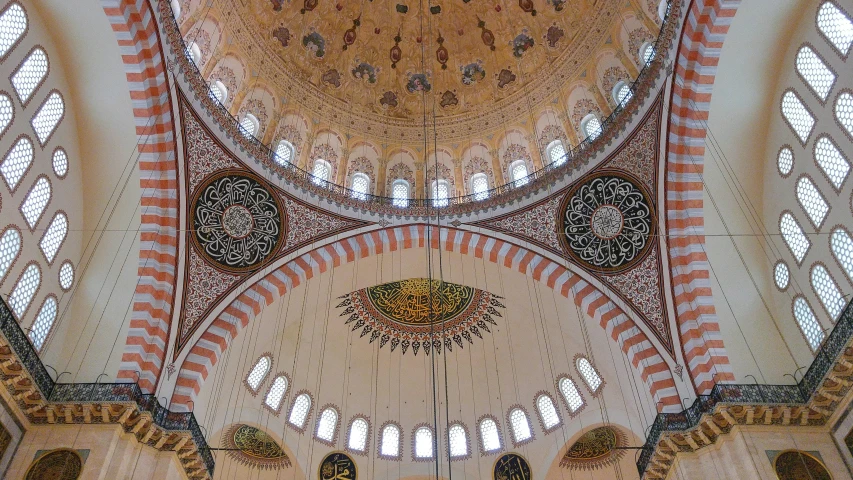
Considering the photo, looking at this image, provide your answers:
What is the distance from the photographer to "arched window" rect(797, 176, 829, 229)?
8727mm

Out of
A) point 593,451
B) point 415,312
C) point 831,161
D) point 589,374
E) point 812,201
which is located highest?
point 415,312

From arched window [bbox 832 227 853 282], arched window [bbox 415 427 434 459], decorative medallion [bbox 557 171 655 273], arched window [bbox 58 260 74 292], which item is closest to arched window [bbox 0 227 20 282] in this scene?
arched window [bbox 832 227 853 282]

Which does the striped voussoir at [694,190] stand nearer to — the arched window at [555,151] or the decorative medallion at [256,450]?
the arched window at [555,151]

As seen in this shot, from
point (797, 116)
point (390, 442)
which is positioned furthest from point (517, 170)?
point (390, 442)

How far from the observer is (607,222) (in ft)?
35.8

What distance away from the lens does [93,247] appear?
984 centimetres

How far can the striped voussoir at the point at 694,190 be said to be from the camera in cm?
900

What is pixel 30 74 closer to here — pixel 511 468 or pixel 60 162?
pixel 60 162

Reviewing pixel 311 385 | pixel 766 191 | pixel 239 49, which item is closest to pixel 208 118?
pixel 239 49

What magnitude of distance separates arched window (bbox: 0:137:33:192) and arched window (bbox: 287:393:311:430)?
672 centimetres

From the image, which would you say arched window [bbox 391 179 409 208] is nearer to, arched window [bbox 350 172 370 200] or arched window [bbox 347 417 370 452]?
arched window [bbox 350 172 370 200]

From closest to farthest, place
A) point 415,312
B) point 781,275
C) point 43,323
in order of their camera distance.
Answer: point 43,323, point 781,275, point 415,312

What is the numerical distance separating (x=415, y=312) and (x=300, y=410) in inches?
122

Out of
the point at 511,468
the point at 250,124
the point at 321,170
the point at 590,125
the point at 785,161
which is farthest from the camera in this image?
the point at 511,468
